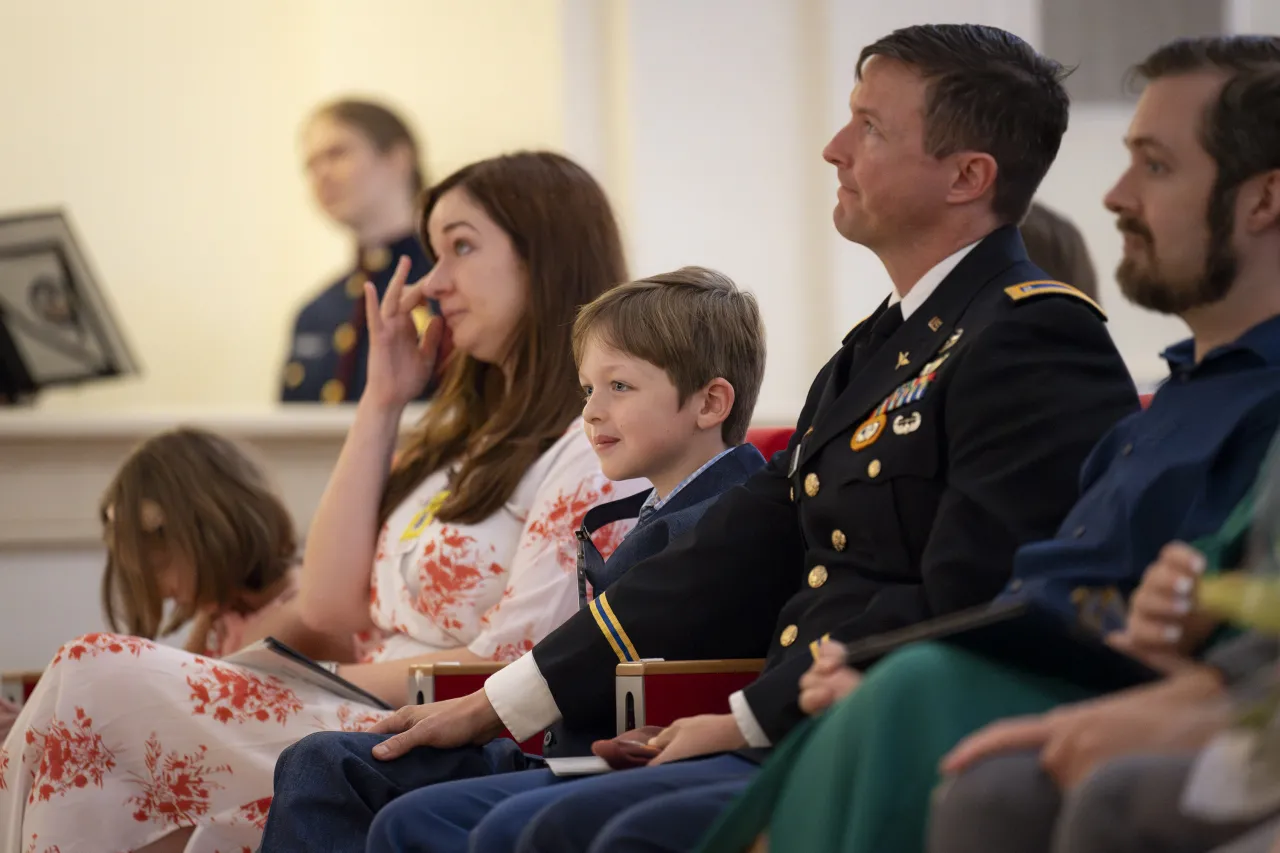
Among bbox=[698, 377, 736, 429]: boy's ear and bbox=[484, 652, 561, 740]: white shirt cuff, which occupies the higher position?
bbox=[698, 377, 736, 429]: boy's ear

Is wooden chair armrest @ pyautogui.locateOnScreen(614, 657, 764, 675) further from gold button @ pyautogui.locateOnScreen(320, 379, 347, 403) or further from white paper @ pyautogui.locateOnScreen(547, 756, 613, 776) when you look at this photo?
gold button @ pyautogui.locateOnScreen(320, 379, 347, 403)

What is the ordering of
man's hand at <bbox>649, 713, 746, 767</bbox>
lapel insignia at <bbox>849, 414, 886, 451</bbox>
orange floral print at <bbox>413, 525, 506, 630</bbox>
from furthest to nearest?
1. orange floral print at <bbox>413, 525, 506, 630</bbox>
2. lapel insignia at <bbox>849, 414, 886, 451</bbox>
3. man's hand at <bbox>649, 713, 746, 767</bbox>

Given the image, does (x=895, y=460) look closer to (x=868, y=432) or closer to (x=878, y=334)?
(x=868, y=432)

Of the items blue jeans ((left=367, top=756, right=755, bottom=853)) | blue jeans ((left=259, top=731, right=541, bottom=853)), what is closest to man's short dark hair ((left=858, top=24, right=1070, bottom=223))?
blue jeans ((left=367, top=756, right=755, bottom=853))

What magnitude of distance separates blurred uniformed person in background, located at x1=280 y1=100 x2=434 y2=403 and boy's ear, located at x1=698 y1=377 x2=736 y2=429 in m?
2.65

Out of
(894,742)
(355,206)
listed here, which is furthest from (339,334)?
(894,742)

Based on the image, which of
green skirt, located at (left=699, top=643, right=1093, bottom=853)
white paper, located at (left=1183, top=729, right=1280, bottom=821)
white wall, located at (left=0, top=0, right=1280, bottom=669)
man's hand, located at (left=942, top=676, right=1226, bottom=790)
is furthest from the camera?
white wall, located at (left=0, top=0, right=1280, bottom=669)

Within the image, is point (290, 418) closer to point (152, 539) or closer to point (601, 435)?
point (152, 539)

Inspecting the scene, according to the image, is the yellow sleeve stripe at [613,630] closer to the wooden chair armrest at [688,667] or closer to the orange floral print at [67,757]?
the wooden chair armrest at [688,667]

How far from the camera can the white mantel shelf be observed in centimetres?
432

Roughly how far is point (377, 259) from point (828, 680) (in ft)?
11.8

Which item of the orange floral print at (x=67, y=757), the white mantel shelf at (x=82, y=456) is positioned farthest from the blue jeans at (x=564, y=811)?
the white mantel shelf at (x=82, y=456)

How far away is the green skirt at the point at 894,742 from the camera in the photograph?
4.57ft

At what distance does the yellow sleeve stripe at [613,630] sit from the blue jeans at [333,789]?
26cm
